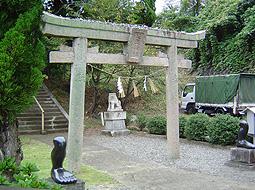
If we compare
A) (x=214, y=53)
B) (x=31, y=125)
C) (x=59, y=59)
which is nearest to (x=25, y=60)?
(x=59, y=59)

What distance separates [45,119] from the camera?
1493 cm

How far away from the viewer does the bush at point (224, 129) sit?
420 inches

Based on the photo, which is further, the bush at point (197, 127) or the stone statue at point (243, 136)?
the bush at point (197, 127)

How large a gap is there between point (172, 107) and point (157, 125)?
4.48 meters

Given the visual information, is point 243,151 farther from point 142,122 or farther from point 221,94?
point 221,94

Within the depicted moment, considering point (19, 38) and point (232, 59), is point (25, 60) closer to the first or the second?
point (19, 38)

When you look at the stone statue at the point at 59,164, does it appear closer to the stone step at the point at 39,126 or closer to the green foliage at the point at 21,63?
the green foliage at the point at 21,63

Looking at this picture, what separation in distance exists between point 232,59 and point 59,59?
15551 millimetres

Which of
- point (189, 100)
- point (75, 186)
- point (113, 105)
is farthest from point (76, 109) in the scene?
point (189, 100)

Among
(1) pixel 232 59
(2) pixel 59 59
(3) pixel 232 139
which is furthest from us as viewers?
(1) pixel 232 59

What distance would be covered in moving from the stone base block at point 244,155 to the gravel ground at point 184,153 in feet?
0.93

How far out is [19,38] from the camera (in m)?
4.27

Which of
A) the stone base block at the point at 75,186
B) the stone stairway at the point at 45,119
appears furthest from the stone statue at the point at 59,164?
the stone stairway at the point at 45,119

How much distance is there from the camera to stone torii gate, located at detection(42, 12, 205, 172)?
290 inches
